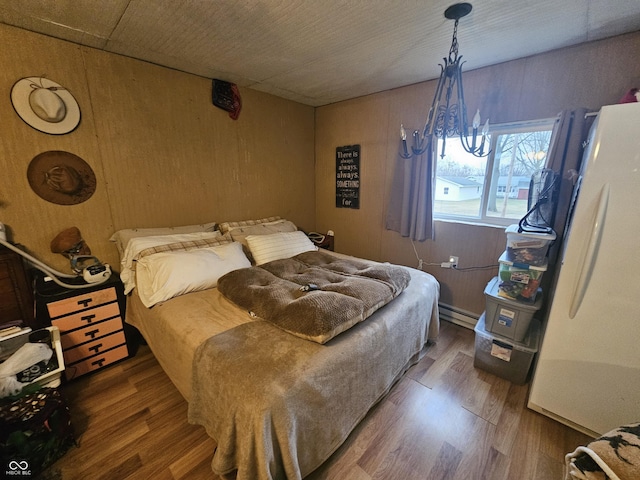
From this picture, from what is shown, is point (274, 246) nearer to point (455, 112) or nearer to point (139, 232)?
point (139, 232)

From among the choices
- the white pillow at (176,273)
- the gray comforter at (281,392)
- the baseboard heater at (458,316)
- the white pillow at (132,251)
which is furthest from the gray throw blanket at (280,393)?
the baseboard heater at (458,316)

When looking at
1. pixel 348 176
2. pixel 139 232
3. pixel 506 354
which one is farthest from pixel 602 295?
pixel 139 232

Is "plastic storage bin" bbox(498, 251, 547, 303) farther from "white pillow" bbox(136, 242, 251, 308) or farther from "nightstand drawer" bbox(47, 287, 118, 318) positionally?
"nightstand drawer" bbox(47, 287, 118, 318)

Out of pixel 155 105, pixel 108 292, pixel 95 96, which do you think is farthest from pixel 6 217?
pixel 155 105

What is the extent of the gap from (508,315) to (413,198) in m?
1.30

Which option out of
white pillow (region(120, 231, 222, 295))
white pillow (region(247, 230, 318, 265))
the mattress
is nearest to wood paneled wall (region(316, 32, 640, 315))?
the mattress

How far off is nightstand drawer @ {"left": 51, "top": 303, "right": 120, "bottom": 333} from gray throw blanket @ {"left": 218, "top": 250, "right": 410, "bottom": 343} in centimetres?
88

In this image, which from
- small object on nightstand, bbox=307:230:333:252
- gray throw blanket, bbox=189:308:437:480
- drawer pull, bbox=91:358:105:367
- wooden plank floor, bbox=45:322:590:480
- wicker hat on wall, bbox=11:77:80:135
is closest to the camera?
gray throw blanket, bbox=189:308:437:480

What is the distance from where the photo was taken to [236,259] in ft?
6.82

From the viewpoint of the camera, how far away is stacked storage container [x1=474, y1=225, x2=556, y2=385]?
1698mm

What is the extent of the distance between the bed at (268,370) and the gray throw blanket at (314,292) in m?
0.06

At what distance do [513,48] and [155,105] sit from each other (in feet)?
9.19

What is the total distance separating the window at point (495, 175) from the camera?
2053 millimetres

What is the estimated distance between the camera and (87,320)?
1780 millimetres
